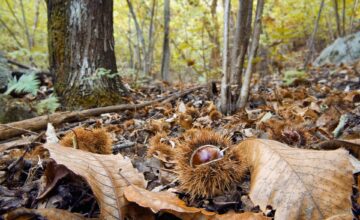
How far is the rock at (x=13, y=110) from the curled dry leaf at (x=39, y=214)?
2174mm

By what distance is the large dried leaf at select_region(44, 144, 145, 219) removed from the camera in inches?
36.3

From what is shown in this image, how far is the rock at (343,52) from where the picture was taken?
24.8 ft

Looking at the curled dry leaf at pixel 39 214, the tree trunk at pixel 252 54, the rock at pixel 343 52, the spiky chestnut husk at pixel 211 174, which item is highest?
the rock at pixel 343 52

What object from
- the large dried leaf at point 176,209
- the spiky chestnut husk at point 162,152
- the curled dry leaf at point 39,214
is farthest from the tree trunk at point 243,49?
the curled dry leaf at point 39,214

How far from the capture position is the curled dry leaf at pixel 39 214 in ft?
2.91

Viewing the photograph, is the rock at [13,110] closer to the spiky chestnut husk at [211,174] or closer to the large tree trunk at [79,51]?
the large tree trunk at [79,51]

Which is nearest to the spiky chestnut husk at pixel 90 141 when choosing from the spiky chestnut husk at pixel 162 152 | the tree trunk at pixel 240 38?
the spiky chestnut husk at pixel 162 152

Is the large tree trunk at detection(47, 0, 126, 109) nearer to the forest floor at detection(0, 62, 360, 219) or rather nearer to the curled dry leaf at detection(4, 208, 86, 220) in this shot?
the forest floor at detection(0, 62, 360, 219)

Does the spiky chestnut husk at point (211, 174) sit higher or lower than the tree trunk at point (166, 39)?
lower

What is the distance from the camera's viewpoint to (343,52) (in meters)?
8.09

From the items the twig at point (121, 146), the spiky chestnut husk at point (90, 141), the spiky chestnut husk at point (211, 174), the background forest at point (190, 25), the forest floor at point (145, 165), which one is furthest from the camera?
the background forest at point (190, 25)

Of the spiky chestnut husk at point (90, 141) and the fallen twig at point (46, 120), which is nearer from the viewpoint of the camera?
the spiky chestnut husk at point (90, 141)

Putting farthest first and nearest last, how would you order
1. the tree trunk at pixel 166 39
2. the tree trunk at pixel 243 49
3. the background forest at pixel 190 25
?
the tree trunk at pixel 166 39 < the background forest at pixel 190 25 < the tree trunk at pixel 243 49

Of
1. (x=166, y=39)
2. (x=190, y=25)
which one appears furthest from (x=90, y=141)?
(x=190, y=25)
